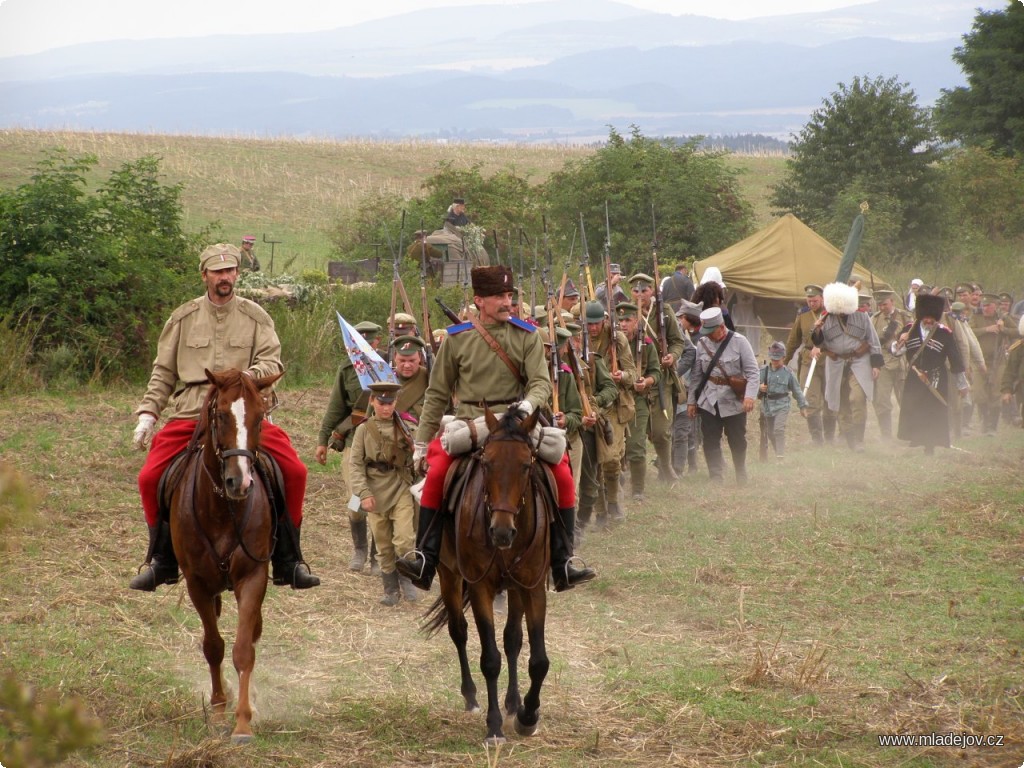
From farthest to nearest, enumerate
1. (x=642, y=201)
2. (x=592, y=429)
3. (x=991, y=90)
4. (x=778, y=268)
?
(x=991, y=90) → (x=642, y=201) → (x=778, y=268) → (x=592, y=429)

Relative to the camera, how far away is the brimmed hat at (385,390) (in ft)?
31.7

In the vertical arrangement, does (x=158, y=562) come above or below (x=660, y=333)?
below

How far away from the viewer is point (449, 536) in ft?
24.1

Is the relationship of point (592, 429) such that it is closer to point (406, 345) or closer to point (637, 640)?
point (406, 345)

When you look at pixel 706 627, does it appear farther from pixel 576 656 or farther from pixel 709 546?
pixel 709 546

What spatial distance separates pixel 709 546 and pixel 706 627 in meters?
2.37

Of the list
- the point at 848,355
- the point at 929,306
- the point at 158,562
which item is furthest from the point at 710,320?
the point at 158,562

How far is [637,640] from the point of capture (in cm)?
886

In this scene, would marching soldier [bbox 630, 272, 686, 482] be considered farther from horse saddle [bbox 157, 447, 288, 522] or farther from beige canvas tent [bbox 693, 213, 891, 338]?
beige canvas tent [bbox 693, 213, 891, 338]

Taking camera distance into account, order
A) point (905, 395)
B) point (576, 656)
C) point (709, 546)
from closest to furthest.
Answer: point (576, 656)
point (709, 546)
point (905, 395)

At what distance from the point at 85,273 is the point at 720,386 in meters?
9.01

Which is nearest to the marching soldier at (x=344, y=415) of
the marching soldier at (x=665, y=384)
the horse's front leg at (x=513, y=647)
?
the horse's front leg at (x=513, y=647)

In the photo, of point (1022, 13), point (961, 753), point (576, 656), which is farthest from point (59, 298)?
point (1022, 13)

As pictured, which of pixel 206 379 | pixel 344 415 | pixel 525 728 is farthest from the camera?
pixel 344 415
